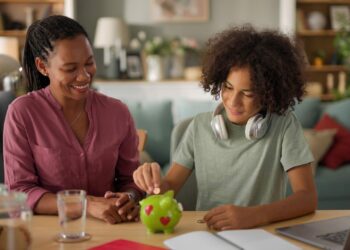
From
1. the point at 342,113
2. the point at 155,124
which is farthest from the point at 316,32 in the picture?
the point at 155,124

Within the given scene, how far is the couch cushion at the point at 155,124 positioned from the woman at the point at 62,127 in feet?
8.01

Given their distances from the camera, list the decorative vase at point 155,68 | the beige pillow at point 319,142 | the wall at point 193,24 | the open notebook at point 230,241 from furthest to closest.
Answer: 1. the wall at point 193,24
2. the decorative vase at point 155,68
3. the beige pillow at point 319,142
4. the open notebook at point 230,241

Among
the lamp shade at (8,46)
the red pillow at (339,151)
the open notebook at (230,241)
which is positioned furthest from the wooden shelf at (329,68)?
the open notebook at (230,241)

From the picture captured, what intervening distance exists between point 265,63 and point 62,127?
0.60 metres

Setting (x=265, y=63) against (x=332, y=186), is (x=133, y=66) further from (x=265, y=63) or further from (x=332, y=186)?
(x=265, y=63)

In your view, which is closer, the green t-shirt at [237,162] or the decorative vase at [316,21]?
the green t-shirt at [237,162]

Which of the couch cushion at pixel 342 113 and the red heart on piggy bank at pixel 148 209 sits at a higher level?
the red heart on piggy bank at pixel 148 209

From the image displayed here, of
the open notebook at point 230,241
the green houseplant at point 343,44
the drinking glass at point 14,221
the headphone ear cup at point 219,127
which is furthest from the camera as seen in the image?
the green houseplant at point 343,44

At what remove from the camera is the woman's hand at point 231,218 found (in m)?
1.33

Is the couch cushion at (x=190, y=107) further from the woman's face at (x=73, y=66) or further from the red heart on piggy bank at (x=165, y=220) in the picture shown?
the red heart on piggy bank at (x=165, y=220)

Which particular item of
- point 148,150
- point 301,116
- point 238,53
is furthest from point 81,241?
point 301,116

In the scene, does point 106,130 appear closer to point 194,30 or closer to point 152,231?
point 152,231

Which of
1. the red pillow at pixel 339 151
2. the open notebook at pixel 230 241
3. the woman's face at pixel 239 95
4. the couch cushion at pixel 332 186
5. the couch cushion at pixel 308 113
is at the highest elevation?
the woman's face at pixel 239 95

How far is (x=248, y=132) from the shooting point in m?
1.64
